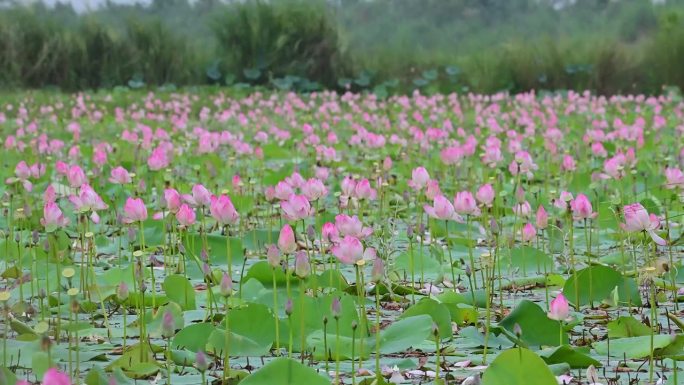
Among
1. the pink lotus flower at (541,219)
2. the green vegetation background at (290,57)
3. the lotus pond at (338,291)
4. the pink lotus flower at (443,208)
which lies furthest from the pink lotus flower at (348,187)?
the green vegetation background at (290,57)

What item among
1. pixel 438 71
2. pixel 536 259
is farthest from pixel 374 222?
pixel 438 71

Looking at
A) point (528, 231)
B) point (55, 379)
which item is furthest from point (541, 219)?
point (55, 379)

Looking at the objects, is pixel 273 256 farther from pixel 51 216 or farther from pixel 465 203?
pixel 465 203

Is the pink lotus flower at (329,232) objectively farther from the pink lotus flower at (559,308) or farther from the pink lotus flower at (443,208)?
A: the pink lotus flower at (559,308)

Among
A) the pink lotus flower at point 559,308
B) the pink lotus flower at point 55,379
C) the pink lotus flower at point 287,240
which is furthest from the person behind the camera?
the pink lotus flower at point 287,240

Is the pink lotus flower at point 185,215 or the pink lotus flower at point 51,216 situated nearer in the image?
the pink lotus flower at point 51,216

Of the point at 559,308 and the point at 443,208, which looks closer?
the point at 559,308

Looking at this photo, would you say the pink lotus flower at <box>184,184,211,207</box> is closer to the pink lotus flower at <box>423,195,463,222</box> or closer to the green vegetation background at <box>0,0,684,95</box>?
the pink lotus flower at <box>423,195,463,222</box>

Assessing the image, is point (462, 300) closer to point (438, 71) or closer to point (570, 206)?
point (570, 206)

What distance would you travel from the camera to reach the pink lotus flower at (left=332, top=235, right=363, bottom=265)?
1.79m

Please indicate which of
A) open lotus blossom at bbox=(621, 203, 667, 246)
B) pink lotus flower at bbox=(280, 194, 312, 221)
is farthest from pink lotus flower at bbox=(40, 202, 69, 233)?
open lotus blossom at bbox=(621, 203, 667, 246)

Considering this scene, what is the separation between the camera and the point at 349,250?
1.80m

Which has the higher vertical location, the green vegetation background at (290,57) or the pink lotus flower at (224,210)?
the green vegetation background at (290,57)

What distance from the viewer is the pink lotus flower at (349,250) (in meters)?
1.79
